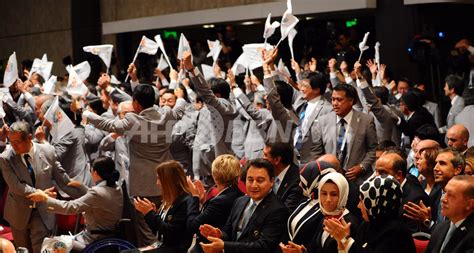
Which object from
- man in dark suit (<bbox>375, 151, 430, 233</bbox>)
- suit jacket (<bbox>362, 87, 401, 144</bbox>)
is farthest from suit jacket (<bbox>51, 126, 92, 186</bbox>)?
man in dark suit (<bbox>375, 151, 430, 233</bbox>)

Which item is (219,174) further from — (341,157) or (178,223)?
(341,157)

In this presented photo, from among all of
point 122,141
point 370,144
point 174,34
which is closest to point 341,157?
point 370,144

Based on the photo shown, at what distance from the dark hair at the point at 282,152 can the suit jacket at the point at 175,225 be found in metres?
0.71

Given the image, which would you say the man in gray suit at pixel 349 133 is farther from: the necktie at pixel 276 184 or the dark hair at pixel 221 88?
the dark hair at pixel 221 88

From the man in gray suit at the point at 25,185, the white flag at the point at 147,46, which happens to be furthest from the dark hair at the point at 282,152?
the white flag at the point at 147,46

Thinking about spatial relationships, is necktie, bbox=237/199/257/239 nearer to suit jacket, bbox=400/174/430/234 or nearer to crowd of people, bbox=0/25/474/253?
crowd of people, bbox=0/25/474/253

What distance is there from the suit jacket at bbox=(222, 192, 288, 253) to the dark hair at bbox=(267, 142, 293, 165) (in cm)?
54

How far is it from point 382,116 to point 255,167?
2966 mm

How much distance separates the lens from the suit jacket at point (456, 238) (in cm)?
466

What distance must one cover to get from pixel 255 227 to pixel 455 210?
4.86 ft

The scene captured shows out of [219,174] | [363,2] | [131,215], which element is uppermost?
[363,2]

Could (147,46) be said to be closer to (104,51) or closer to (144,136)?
(104,51)

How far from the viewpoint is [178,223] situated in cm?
660

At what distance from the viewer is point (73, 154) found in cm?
935
